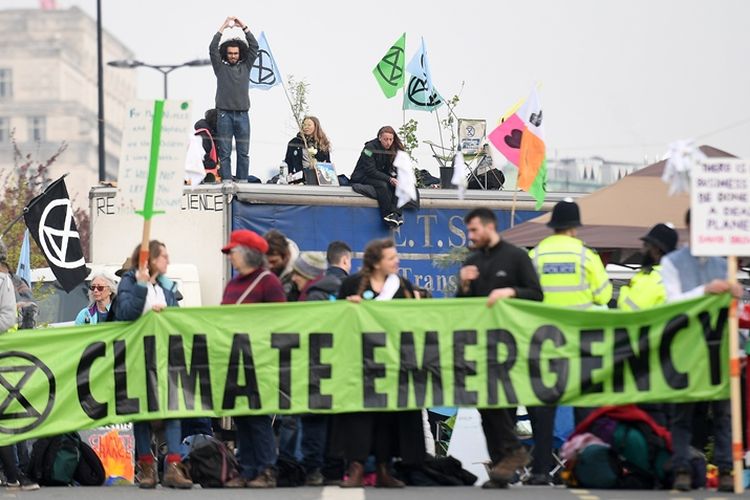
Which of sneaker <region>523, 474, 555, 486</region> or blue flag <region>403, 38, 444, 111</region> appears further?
blue flag <region>403, 38, 444, 111</region>

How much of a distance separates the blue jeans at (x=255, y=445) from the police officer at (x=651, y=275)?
2.82m

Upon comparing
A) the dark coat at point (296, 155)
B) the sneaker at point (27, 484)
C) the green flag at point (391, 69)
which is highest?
the green flag at point (391, 69)

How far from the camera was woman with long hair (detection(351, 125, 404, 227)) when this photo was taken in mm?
21469

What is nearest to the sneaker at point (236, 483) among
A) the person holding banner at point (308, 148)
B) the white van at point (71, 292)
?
the white van at point (71, 292)

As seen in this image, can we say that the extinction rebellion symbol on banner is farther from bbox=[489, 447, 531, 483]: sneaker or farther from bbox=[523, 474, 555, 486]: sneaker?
bbox=[523, 474, 555, 486]: sneaker

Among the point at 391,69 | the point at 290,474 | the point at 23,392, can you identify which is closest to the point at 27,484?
the point at 23,392

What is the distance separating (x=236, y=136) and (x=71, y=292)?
8.76 ft

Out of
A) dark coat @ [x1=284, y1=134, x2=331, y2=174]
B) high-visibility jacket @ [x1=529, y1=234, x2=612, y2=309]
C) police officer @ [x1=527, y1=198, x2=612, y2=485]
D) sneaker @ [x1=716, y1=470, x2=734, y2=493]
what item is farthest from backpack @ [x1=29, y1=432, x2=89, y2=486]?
dark coat @ [x1=284, y1=134, x2=331, y2=174]

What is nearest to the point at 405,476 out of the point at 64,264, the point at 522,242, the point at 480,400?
the point at 480,400

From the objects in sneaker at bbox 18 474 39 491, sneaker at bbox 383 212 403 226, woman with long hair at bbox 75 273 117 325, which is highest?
sneaker at bbox 383 212 403 226

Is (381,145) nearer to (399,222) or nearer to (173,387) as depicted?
(399,222)

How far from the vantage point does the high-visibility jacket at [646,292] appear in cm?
1538

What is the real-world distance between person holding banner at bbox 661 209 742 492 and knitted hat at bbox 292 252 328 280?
2797 mm

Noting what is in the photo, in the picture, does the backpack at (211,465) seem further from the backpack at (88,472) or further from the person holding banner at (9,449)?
the person holding banner at (9,449)
